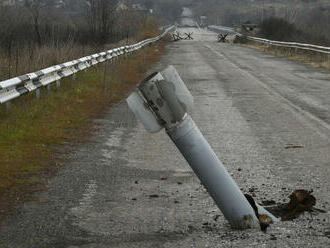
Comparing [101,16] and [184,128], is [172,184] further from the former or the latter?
[101,16]

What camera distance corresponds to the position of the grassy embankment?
22.2ft

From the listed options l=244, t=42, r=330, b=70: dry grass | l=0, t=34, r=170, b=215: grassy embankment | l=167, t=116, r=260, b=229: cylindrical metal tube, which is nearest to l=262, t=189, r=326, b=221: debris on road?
l=167, t=116, r=260, b=229: cylindrical metal tube

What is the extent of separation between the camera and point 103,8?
33.1 metres

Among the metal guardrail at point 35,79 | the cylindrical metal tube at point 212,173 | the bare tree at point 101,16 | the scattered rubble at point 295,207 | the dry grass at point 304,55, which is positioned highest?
the cylindrical metal tube at point 212,173

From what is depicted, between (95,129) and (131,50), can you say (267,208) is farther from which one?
(131,50)

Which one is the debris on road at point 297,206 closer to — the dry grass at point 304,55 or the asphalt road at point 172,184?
the asphalt road at point 172,184

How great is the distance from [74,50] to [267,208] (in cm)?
1720

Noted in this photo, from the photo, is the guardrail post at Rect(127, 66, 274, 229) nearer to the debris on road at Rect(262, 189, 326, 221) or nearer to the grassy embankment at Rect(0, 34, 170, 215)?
the debris on road at Rect(262, 189, 326, 221)

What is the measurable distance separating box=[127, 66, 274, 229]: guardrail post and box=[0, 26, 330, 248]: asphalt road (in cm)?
19

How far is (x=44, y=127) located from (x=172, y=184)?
4066mm

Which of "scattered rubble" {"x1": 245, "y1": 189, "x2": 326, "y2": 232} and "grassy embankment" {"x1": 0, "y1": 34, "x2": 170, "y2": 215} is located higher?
"scattered rubble" {"x1": 245, "y1": 189, "x2": 326, "y2": 232}

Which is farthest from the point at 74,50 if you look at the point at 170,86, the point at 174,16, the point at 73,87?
the point at 174,16

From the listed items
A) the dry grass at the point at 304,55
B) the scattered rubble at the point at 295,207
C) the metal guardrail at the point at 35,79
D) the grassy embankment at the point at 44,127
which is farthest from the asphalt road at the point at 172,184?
the dry grass at the point at 304,55

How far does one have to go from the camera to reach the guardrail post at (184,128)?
4320mm
